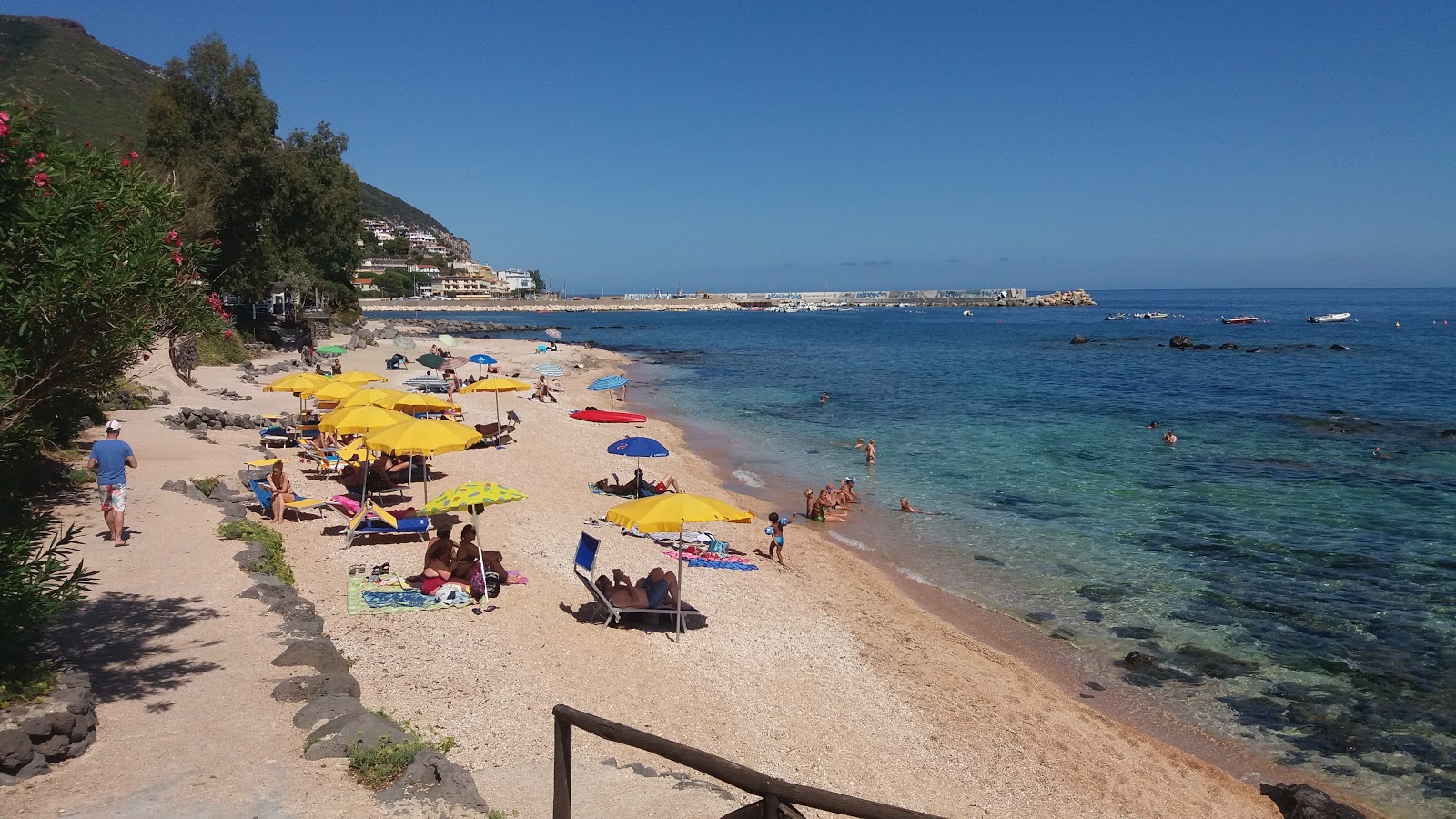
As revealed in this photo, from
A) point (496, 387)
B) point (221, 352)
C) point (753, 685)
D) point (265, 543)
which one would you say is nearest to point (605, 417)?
point (496, 387)

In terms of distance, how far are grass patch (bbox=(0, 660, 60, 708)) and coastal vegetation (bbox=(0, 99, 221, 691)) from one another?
0.06 ft

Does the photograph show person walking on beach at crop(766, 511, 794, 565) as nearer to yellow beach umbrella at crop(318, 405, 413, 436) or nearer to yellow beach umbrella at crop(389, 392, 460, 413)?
yellow beach umbrella at crop(318, 405, 413, 436)

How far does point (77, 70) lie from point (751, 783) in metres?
160

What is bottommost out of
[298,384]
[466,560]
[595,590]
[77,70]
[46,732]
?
[595,590]

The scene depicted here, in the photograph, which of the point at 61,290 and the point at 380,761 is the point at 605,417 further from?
the point at 61,290

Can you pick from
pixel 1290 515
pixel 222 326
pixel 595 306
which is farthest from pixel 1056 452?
pixel 595 306

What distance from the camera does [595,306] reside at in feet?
591

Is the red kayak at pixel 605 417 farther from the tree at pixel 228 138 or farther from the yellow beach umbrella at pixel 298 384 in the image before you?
the tree at pixel 228 138

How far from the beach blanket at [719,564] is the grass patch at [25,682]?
8.90 metres

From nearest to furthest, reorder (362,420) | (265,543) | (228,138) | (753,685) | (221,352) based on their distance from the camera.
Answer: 1. (753,685)
2. (265,543)
3. (362,420)
4. (221,352)
5. (228,138)

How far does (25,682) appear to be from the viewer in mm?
6109

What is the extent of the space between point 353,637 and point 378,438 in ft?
15.9

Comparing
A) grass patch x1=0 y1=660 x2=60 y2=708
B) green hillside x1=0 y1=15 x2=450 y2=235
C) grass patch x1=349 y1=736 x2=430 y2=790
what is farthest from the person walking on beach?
green hillside x1=0 y1=15 x2=450 y2=235

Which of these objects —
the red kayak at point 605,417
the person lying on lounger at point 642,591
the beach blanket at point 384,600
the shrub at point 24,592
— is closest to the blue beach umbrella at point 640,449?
the person lying on lounger at point 642,591
